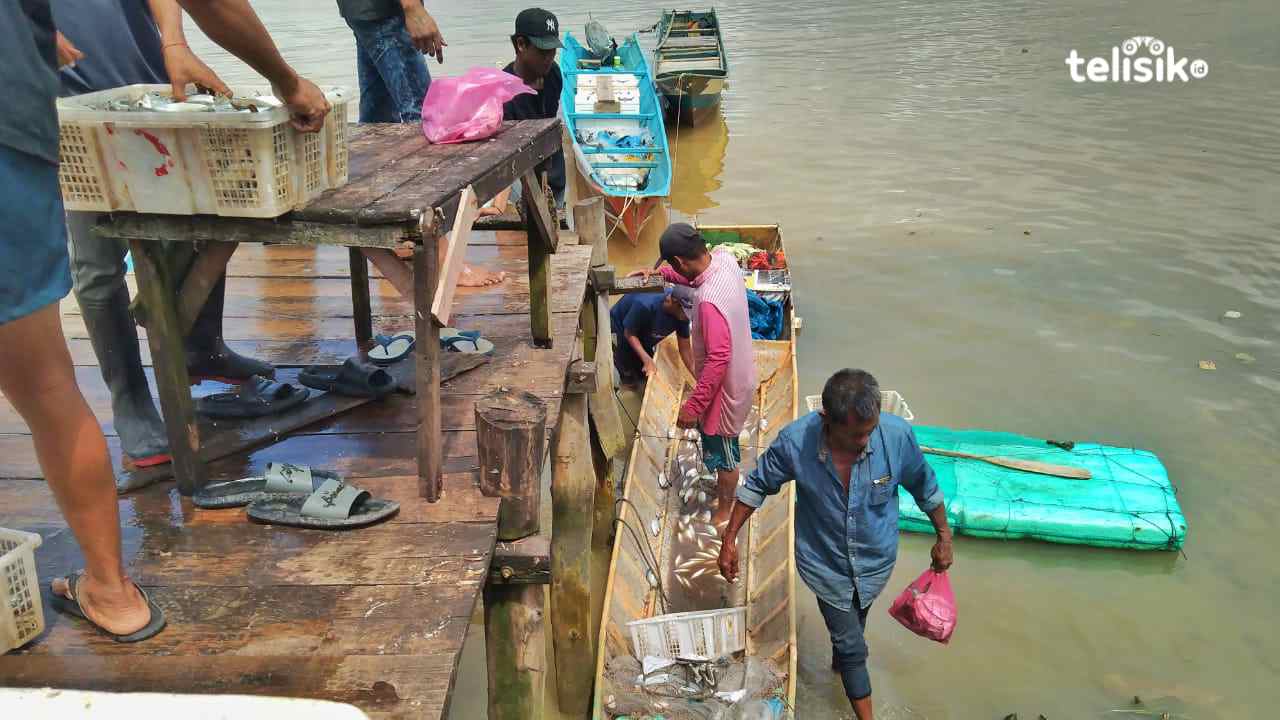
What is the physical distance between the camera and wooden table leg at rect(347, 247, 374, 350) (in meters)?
4.69

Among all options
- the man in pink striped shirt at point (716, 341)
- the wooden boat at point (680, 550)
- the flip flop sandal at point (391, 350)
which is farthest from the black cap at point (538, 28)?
the flip flop sandal at point (391, 350)

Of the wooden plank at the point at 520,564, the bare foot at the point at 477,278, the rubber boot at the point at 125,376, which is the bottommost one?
the wooden plank at the point at 520,564

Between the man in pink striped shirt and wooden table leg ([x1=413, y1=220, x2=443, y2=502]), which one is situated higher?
wooden table leg ([x1=413, y1=220, x2=443, y2=502])

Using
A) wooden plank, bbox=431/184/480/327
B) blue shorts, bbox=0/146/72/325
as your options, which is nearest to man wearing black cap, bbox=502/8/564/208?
wooden plank, bbox=431/184/480/327

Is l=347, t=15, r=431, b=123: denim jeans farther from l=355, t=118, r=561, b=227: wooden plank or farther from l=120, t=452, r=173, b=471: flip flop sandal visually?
l=120, t=452, r=173, b=471: flip flop sandal

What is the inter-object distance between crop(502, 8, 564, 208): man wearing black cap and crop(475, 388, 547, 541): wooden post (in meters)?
3.41

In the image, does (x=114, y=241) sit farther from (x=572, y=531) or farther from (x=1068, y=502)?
(x=1068, y=502)

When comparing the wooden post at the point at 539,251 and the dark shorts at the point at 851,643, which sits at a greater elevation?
the wooden post at the point at 539,251

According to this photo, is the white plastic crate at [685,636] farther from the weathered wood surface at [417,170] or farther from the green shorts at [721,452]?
the weathered wood surface at [417,170]

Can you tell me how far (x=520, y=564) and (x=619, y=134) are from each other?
11.3 m

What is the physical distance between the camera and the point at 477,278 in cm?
565

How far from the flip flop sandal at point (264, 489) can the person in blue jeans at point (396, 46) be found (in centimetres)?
264

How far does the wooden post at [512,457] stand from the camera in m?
3.17

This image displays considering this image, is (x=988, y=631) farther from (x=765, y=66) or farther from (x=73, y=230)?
(x=765, y=66)
